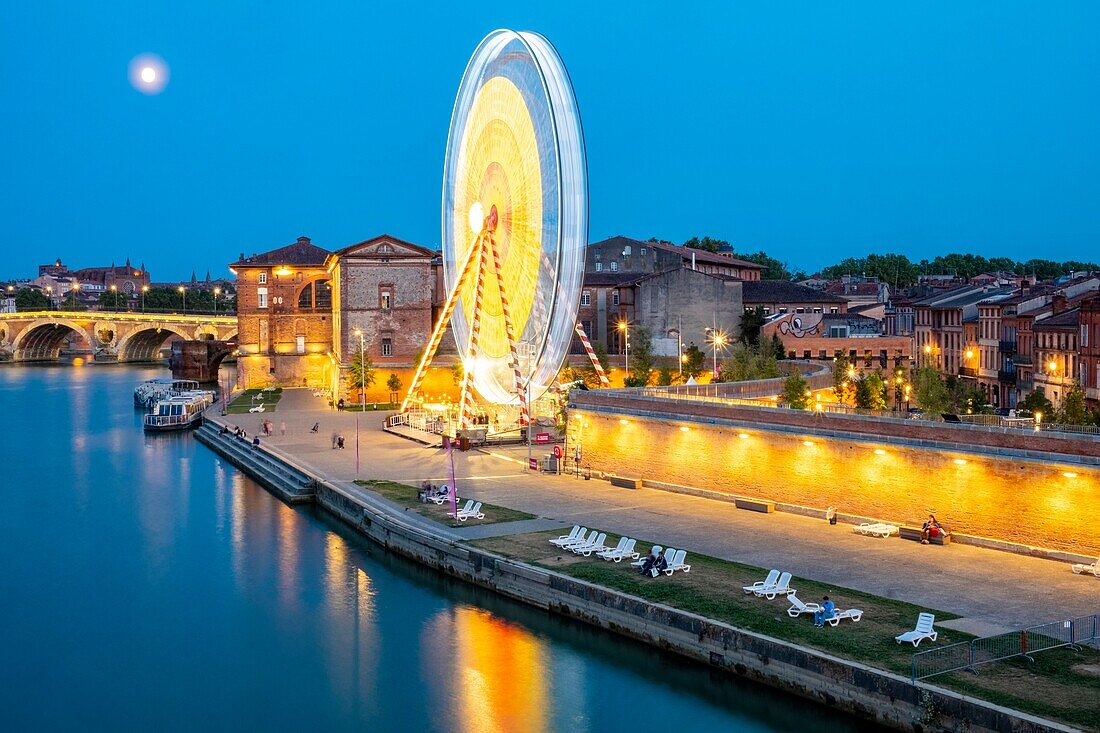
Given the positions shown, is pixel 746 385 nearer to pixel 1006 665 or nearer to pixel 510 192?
pixel 510 192

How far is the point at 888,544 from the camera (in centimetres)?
2945

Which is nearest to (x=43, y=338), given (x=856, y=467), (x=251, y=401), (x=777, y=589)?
(x=251, y=401)

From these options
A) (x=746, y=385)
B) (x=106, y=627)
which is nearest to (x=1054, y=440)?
(x=746, y=385)

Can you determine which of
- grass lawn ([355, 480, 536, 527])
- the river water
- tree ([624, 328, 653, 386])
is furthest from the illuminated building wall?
tree ([624, 328, 653, 386])

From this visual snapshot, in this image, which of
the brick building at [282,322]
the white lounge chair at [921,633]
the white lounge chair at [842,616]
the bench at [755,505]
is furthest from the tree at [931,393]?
the brick building at [282,322]

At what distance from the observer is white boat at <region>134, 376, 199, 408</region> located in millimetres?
81787

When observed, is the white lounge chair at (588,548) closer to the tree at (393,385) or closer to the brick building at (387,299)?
the tree at (393,385)

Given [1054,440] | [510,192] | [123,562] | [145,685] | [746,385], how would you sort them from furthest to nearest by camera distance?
1. [510,192]
2. [746,385]
3. [123,562]
4. [1054,440]
5. [145,685]

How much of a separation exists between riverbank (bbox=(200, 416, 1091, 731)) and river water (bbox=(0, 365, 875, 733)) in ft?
1.21

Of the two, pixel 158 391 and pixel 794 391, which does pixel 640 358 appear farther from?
pixel 158 391

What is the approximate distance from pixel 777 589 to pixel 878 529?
7.12 m

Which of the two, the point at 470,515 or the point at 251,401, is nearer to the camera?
the point at 470,515

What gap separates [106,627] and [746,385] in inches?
973

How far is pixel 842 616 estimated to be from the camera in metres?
22.6
